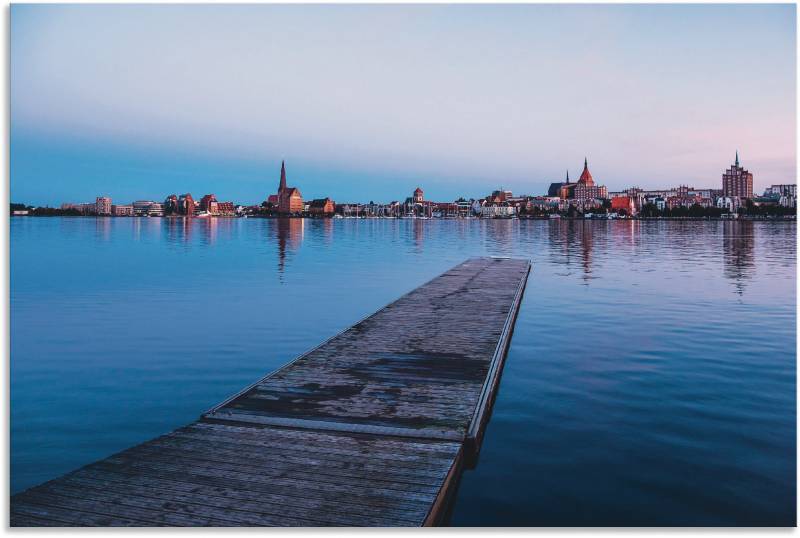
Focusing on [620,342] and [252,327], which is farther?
[252,327]

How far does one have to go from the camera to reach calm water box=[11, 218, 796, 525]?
28.9ft

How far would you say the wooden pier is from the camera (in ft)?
21.9

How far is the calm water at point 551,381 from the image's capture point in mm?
8797

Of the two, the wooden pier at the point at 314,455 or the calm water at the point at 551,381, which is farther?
the calm water at the point at 551,381

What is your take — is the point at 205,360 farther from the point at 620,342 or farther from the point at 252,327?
the point at 620,342

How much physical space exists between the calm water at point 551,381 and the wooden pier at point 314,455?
0.83 metres

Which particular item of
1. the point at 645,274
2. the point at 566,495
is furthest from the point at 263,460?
the point at 645,274

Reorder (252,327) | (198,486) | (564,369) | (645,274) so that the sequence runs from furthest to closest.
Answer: (645,274) → (252,327) → (564,369) → (198,486)

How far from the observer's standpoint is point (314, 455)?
27.2ft

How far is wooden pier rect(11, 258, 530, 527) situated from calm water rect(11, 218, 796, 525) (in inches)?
32.7

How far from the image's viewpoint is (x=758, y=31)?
12.0 m

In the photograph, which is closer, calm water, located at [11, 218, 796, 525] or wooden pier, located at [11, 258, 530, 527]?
wooden pier, located at [11, 258, 530, 527]

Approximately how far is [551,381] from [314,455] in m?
7.50

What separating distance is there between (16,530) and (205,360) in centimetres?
1024
